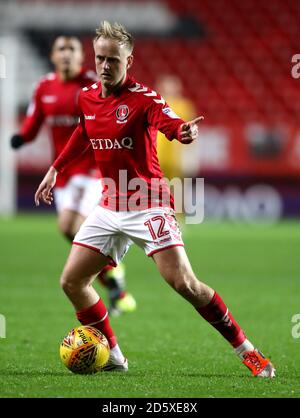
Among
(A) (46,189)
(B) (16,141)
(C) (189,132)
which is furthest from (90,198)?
(C) (189,132)

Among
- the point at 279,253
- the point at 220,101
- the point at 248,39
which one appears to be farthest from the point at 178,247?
the point at 248,39

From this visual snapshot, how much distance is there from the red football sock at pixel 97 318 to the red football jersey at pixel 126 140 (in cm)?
63

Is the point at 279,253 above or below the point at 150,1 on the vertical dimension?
below

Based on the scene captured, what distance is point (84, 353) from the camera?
5.26 m

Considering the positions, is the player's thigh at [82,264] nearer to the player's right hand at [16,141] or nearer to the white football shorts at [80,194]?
the white football shorts at [80,194]

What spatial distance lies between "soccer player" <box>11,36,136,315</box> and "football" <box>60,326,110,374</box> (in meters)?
2.70

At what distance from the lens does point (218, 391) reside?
477 centimetres

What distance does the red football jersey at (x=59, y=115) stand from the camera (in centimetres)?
848

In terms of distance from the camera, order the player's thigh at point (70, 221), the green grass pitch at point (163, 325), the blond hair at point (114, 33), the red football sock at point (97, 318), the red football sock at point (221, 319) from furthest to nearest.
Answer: the player's thigh at point (70, 221) → the red football sock at point (97, 318) → the red football sock at point (221, 319) → the blond hair at point (114, 33) → the green grass pitch at point (163, 325)

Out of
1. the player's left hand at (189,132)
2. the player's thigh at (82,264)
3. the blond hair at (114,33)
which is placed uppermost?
the blond hair at (114,33)

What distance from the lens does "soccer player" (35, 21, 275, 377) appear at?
17.0ft

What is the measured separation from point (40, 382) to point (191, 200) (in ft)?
42.2

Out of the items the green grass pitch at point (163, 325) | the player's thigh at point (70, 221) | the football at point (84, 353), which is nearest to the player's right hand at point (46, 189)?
the football at point (84, 353)
